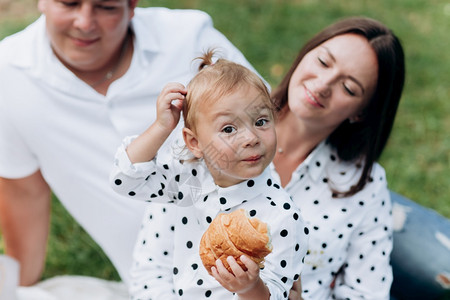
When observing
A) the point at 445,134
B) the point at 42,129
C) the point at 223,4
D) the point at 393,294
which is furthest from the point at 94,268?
the point at 223,4

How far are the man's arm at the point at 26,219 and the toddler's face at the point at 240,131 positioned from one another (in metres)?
1.17

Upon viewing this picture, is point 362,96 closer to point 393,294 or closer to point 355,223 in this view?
point 355,223

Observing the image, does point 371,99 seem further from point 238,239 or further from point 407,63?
point 407,63

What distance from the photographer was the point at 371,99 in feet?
6.64

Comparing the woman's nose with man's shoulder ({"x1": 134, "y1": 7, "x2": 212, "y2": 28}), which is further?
man's shoulder ({"x1": 134, "y1": 7, "x2": 212, "y2": 28})

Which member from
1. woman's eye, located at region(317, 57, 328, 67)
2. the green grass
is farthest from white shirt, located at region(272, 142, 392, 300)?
the green grass

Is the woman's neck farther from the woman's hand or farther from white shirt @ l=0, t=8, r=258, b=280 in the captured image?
the woman's hand

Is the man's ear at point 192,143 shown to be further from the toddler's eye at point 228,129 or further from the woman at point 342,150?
the woman at point 342,150

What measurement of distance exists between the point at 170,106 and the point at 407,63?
3331mm

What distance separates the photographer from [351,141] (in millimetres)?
2055

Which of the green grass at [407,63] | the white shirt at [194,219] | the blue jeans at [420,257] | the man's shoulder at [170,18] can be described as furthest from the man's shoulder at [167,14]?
the green grass at [407,63]

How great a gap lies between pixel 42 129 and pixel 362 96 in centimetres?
118

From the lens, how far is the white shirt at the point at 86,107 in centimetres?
207

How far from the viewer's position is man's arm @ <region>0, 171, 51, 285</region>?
2.28m
